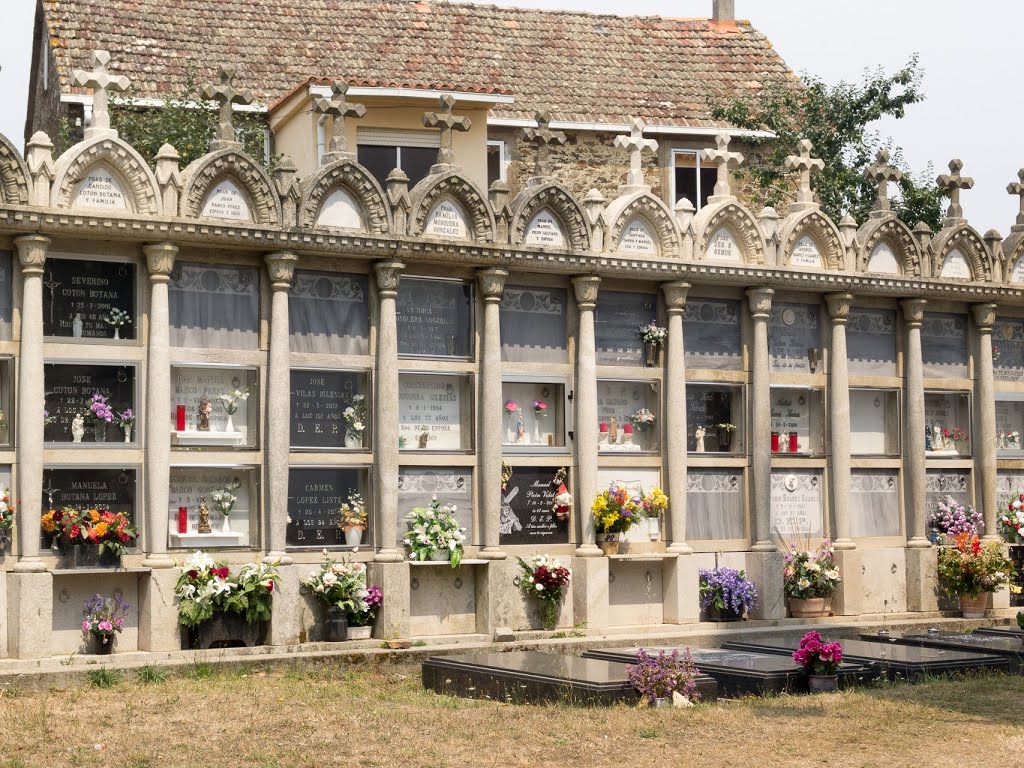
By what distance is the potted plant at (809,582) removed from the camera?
61.2 ft

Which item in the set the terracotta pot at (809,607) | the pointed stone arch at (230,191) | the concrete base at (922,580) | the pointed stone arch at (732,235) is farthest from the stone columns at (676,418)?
the pointed stone arch at (230,191)

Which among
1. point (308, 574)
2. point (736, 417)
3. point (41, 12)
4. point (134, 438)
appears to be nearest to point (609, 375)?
point (736, 417)

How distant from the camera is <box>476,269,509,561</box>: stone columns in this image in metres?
17.0

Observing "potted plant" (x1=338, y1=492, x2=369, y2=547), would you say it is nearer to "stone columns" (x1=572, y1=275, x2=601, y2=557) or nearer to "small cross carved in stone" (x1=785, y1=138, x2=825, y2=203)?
"stone columns" (x1=572, y1=275, x2=601, y2=557)

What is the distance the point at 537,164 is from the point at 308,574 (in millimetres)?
5182

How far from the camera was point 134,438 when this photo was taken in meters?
15.6

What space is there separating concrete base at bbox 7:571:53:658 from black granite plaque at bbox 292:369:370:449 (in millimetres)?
2942

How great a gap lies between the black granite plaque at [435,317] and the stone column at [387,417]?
381 millimetres

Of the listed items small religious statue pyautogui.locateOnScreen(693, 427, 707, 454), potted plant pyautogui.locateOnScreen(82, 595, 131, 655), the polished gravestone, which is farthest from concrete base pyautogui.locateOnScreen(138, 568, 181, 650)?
small religious statue pyautogui.locateOnScreen(693, 427, 707, 454)

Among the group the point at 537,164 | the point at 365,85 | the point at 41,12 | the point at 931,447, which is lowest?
the point at 931,447

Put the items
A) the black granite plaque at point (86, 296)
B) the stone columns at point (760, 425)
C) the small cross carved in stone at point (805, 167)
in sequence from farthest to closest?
the small cross carved in stone at point (805, 167)
the stone columns at point (760, 425)
the black granite plaque at point (86, 296)

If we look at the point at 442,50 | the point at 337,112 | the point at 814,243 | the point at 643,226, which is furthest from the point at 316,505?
the point at 442,50

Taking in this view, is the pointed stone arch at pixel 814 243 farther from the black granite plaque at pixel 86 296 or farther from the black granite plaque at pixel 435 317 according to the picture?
the black granite plaque at pixel 86 296

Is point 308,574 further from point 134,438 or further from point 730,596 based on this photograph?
point 730,596
